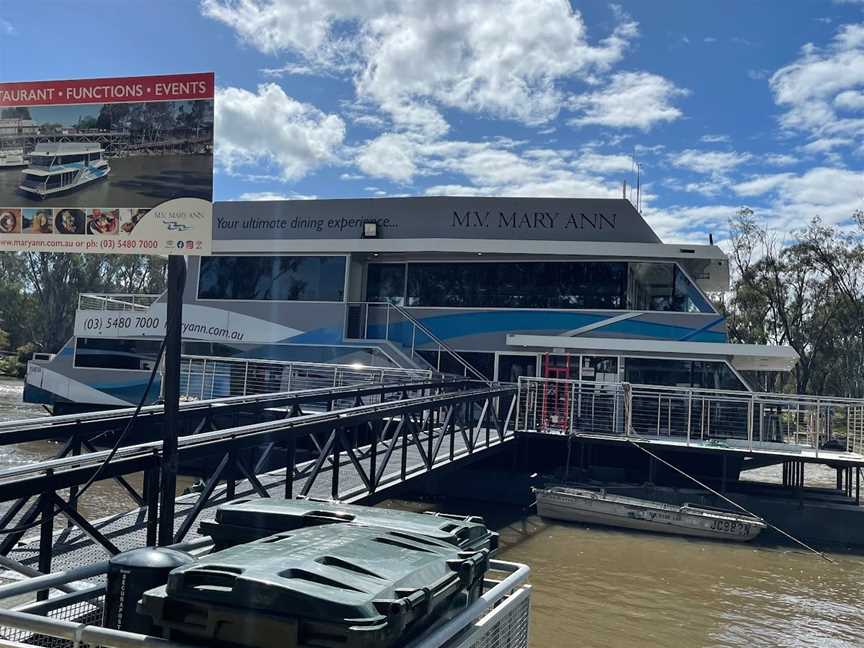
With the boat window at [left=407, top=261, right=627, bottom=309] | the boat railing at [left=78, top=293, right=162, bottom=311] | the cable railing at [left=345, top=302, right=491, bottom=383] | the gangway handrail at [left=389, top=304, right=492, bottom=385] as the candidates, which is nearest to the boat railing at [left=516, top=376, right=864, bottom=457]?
the gangway handrail at [left=389, top=304, right=492, bottom=385]

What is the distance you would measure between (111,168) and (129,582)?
2.26 m

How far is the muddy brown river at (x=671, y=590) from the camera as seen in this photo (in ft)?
28.0

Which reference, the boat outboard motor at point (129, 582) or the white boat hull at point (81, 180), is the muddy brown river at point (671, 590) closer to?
the boat outboard motor at point (129, 582)

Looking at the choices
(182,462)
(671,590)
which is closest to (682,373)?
(671,590)

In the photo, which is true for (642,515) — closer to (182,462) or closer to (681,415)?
(681,415)

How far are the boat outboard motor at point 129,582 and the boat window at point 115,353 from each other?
1817 cm

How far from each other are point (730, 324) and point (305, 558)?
42.9m

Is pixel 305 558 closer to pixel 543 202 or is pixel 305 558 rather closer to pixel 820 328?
pixel 543 202

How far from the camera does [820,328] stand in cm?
3966

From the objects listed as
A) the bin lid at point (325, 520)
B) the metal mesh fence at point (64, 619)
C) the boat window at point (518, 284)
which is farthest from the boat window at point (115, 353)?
the metal mesh fence at point (64, 619)

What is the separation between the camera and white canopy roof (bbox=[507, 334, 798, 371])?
53.0ft

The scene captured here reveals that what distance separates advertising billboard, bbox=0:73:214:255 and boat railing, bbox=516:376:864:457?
37.1 ft

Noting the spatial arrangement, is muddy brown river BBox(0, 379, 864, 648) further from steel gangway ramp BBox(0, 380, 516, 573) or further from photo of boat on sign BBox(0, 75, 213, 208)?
photo of boat on sign BBox(0, 75, 213, 208)

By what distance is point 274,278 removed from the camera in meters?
20.7
